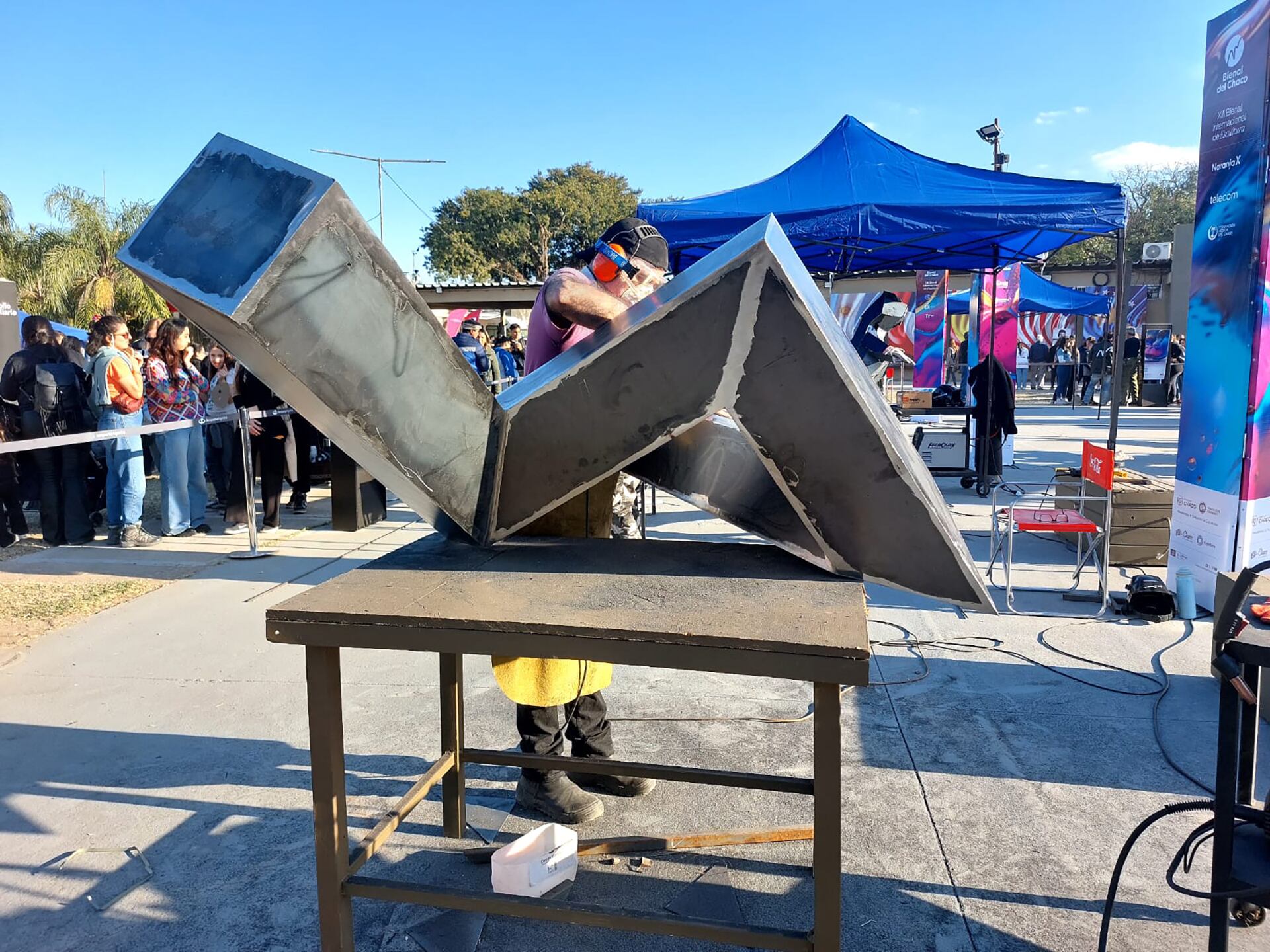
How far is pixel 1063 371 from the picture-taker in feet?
75.2

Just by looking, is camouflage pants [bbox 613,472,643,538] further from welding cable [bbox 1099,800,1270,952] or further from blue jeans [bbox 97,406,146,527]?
blue jeans [bbox 97,406,146,527]

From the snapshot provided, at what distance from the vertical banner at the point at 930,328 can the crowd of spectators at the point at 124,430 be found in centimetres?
1151

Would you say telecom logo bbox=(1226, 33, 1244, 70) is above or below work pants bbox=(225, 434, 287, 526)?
above

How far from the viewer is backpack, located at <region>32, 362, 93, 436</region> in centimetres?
661

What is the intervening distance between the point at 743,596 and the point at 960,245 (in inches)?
341

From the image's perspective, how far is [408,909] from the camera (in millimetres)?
2375

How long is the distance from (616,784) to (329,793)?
1316mm

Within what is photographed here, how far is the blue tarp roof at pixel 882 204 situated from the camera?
7273 mm

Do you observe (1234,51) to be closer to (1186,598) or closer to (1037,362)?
(1186,598)

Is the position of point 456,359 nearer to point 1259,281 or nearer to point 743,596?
point 743,596

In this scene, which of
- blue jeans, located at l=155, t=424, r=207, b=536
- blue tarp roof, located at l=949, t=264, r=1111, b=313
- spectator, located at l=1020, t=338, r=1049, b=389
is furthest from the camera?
spectator, located at l=1020, t=338, r=1049, b=389

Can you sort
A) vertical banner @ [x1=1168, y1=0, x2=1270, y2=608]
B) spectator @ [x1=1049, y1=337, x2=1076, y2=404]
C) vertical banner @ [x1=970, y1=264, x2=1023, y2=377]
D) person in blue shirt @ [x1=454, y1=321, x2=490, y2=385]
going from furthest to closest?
spectator @ [x1=1049, y1=337, x2=1076, y2=404]
vertical banner @ [x1=970, y1=264, x2=1023, y2=377]
person in blue shirt @ [x1=454, y1=321, x2=490, y2=385]
vertical banner @ [x1=1168, y1=0, x2=1270, y2=608]

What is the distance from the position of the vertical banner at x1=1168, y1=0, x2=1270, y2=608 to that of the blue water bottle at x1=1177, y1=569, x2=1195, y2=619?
152 millimetres

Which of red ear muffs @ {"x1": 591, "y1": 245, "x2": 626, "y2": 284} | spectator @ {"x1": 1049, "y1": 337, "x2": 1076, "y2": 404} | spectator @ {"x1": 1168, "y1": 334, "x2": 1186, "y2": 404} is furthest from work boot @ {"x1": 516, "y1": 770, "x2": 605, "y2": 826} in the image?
spectator @ {"x1": 1049, "y1": 337, "x2": 1076, "y2": 404}
